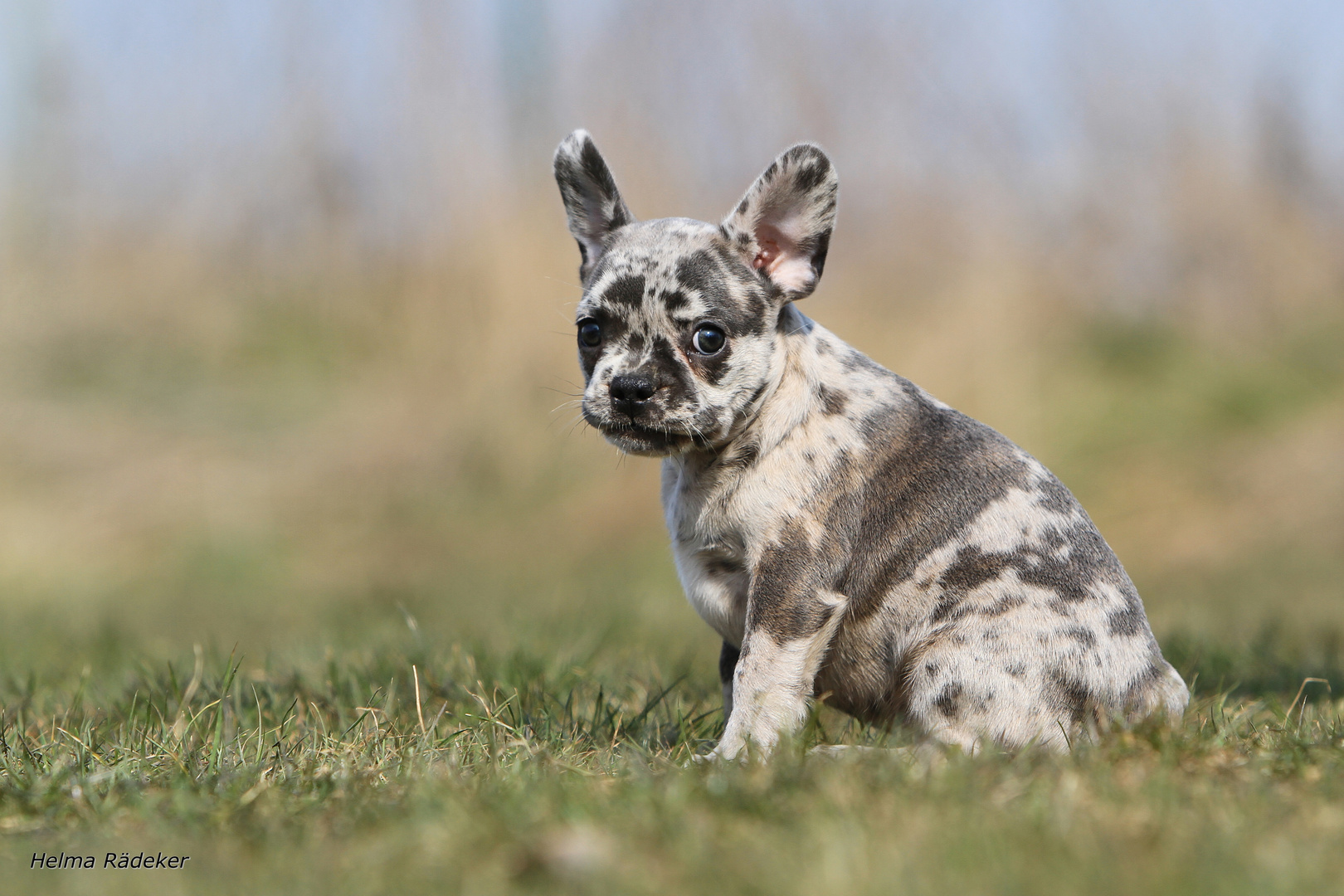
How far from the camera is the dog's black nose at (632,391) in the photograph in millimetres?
4016

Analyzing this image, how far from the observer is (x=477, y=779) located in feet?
11.3

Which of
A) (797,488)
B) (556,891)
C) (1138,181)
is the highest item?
(1138,181)

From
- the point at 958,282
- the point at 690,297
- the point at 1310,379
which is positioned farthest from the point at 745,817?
the point at 1310,379

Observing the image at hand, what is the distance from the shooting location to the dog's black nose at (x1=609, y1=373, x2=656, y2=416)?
158 inches

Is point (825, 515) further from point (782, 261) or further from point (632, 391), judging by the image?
point (782, 261)

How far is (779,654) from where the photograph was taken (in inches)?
155

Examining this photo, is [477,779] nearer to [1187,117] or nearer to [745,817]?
[745,817]

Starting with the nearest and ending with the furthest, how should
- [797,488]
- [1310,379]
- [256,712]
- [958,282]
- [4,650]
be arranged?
1. [797,488]
2. [256,712]
3. [4,650]
4. [958,282]
5. [1310,379]

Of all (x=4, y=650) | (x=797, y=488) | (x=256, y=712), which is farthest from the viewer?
(x=4, y=650)

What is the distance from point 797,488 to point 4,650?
Result: 540 cm

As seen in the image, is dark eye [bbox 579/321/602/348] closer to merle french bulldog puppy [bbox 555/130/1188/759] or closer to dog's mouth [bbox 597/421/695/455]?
merle french bulldog puppy [bbox 555/130/1188/759]

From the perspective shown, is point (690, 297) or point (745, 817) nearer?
point (745, 817)

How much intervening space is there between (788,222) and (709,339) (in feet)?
1.86

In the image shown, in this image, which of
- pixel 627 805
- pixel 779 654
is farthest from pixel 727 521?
pixel 627 805
